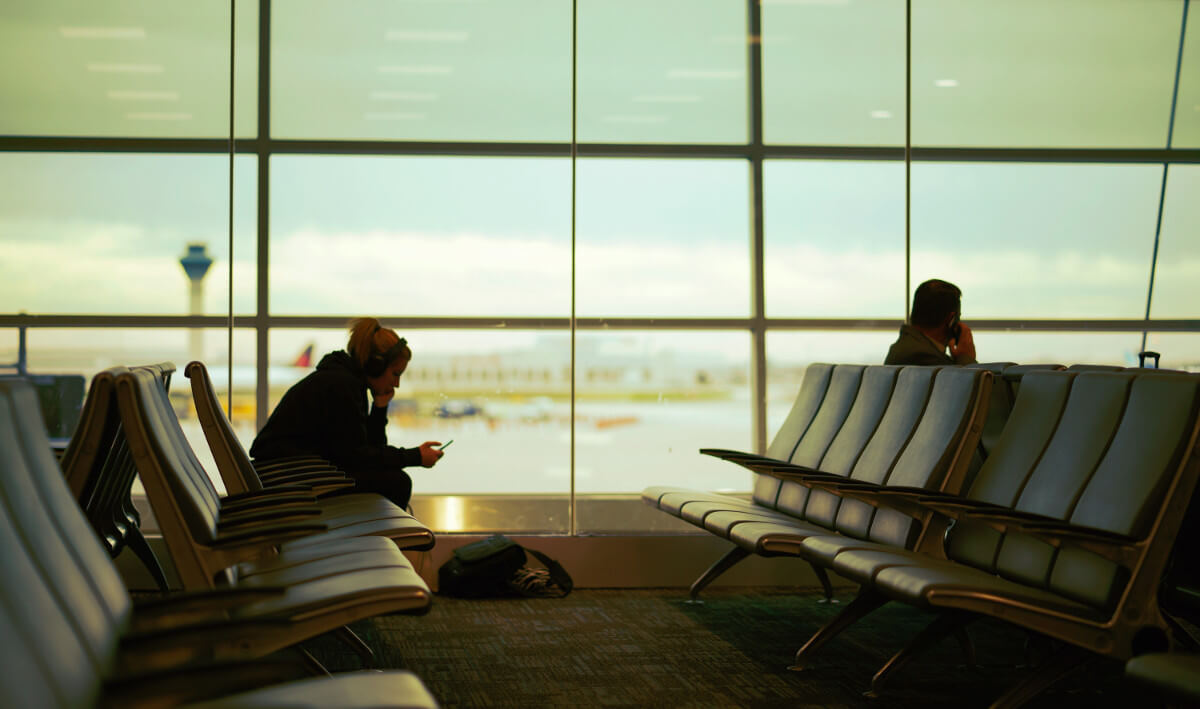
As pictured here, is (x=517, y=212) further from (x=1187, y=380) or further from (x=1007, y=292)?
(x=1187, y=380)

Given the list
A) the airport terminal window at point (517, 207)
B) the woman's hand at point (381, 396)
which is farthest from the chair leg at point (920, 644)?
the airport terminal window at point (517, 207)

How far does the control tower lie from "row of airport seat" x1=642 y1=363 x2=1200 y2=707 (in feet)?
8.96

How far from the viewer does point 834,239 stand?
5.51 meters

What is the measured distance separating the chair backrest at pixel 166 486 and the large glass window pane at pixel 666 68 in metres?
3.53

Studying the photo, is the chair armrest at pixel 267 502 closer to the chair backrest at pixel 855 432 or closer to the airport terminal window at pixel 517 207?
the chair backrest at pixel 855 432

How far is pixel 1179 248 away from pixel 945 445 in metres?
4.26

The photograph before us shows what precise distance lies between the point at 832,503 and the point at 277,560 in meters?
1.95

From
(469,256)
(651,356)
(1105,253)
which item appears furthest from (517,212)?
(1105,253)

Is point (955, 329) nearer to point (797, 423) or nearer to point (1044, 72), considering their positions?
point (797, 423)

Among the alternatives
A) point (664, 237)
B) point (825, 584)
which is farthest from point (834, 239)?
point (825, 584)

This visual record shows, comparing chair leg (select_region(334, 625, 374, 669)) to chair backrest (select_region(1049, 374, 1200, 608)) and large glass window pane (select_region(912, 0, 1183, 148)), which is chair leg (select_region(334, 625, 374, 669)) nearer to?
chair backrest (select_region(1049, 374, 1200, 608))

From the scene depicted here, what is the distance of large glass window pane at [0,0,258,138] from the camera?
529 centimetres

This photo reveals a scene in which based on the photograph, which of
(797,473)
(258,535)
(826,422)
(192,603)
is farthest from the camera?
(826,422)

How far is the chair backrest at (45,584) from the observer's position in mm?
1272
